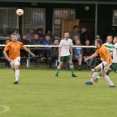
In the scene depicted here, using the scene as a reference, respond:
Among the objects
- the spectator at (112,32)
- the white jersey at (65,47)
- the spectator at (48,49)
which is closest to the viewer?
the white jersey at (65,47)

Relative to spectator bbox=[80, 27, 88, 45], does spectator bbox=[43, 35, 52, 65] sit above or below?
below

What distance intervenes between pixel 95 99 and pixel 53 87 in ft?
10.2

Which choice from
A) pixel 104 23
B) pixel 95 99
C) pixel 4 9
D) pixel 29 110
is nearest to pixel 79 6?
pixel 104 23

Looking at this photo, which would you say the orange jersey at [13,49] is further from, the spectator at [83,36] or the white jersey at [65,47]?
the spectator at [83,36]

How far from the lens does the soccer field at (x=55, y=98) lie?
11.4 m

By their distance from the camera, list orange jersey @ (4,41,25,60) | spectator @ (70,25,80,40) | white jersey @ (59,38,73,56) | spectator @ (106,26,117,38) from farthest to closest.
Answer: spectator @ (106,26,117,38) → spectator @ (70,25,80,40) → white jersey @ (59,38,73,56) → orange jersey @ (4,41,25,60)

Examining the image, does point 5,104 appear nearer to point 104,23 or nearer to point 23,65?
point 23,65

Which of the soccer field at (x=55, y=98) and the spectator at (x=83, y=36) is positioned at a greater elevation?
the spectator at (x=83, y=36)

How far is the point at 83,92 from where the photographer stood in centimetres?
1515

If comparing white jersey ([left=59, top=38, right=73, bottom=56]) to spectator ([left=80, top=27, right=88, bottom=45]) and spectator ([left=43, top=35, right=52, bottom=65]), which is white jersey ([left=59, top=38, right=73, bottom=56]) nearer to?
spectator ([left=43, top=35, right=52, bottom=65])

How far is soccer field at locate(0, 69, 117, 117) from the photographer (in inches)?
447

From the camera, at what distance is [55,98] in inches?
540

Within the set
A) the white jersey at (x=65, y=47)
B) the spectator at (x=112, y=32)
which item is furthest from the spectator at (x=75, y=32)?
the white jersey at (x=65, y=47)

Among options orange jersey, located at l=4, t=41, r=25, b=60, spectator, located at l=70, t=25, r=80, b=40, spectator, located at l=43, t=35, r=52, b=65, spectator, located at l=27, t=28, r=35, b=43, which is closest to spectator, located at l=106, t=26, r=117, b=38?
spectator, located at l=70, t=25, r=80, b=40
